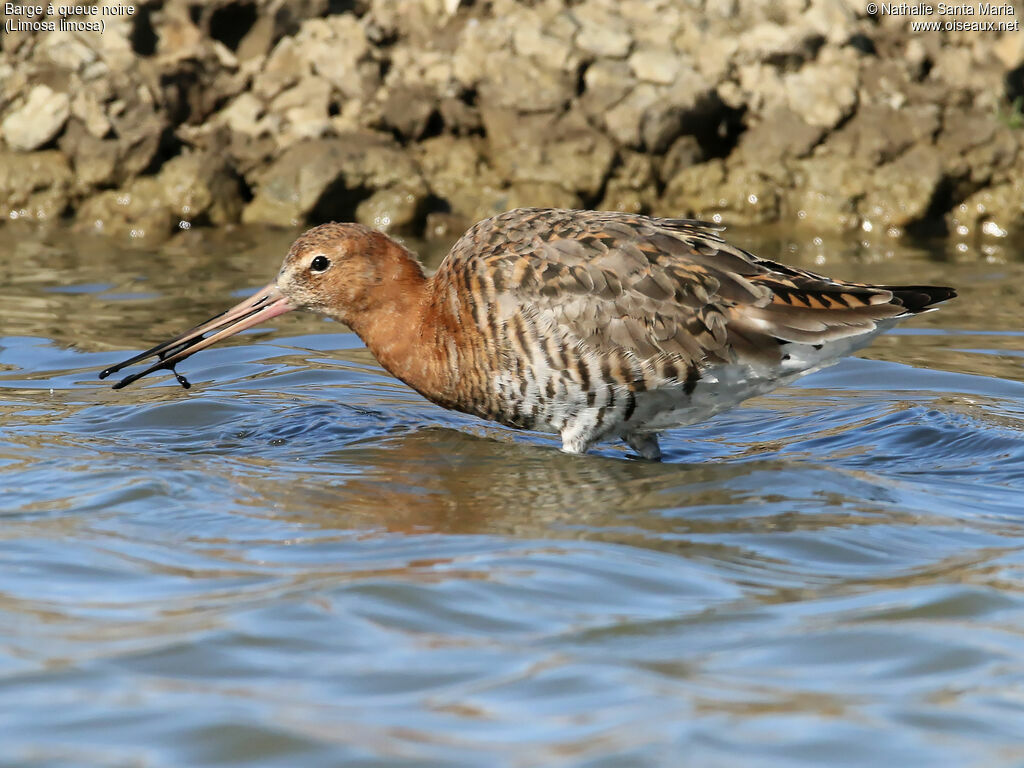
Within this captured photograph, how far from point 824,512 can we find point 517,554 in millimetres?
1663

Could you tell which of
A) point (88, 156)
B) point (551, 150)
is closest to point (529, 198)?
point (551, 150)

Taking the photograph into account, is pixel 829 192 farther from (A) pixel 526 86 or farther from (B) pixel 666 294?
(B) pixel 666 294

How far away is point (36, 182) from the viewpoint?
43.7ft

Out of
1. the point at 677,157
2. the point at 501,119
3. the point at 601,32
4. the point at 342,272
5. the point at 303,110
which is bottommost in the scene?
the point at 342,272

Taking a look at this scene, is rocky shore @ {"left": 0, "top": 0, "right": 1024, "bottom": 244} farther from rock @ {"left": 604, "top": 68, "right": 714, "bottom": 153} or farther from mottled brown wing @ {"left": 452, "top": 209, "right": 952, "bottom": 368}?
mottled brown wing @ {"left": 452, "top": 209, "right": 952, "bottom": 368}

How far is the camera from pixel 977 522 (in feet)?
21.5

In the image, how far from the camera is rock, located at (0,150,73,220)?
13320 mm

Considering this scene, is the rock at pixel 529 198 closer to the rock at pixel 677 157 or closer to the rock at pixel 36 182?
the rock at pixel 677 157

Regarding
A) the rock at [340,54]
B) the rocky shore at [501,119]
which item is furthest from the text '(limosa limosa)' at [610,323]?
the rock at [340,54]

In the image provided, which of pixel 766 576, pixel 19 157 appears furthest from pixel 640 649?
pixel 19 157

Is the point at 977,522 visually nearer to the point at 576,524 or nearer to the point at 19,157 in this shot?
the point at 576,524

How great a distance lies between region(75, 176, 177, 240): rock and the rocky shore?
0.02 meters

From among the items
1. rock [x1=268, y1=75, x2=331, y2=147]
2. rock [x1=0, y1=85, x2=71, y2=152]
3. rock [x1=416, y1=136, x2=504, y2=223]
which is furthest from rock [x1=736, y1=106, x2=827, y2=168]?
rock [x1=0, y1=85, x2=71, y2=152]

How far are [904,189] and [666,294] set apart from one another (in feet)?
22.3
